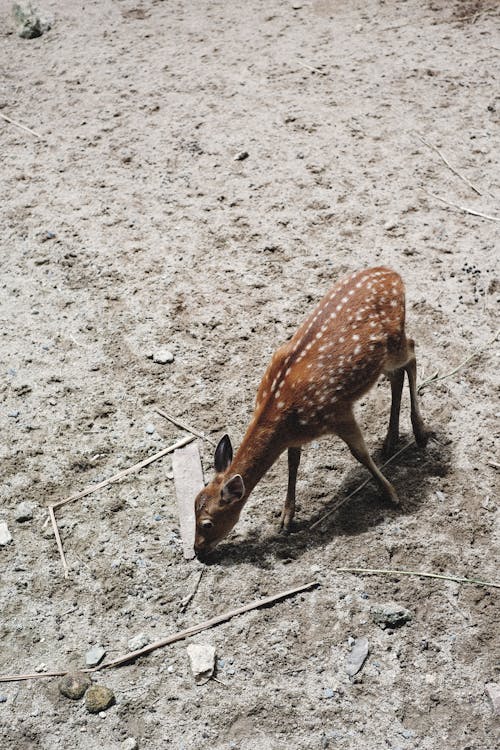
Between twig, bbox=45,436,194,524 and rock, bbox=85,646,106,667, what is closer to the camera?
rock, bbox=85,646,106,667

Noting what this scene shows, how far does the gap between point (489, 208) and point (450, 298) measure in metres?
1.09

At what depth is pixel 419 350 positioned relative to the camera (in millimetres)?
5242

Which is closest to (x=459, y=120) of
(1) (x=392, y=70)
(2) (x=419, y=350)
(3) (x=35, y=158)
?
(1) (x=392, y=70)

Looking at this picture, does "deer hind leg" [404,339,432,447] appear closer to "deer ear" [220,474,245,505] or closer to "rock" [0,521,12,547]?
"deer ear" [220,474,245,505]

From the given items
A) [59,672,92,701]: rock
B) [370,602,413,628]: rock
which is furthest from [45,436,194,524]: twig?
[370,602,413,628]: rock

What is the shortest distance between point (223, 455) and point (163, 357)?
4.49 ft

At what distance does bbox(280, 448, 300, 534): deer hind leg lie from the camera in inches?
172

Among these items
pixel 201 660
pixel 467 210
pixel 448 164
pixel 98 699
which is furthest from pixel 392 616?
A: pixel 448 164

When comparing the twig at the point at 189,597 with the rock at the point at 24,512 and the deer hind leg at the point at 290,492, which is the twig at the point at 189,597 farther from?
the rock at the point at 24,512

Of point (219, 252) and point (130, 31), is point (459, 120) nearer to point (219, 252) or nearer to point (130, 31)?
point (219, 252)

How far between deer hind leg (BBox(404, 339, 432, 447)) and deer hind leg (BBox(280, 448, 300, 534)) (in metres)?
0.77

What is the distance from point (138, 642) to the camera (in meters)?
3.96

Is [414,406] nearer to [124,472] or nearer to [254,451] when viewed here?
[254,451]

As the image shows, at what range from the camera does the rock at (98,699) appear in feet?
12.2
